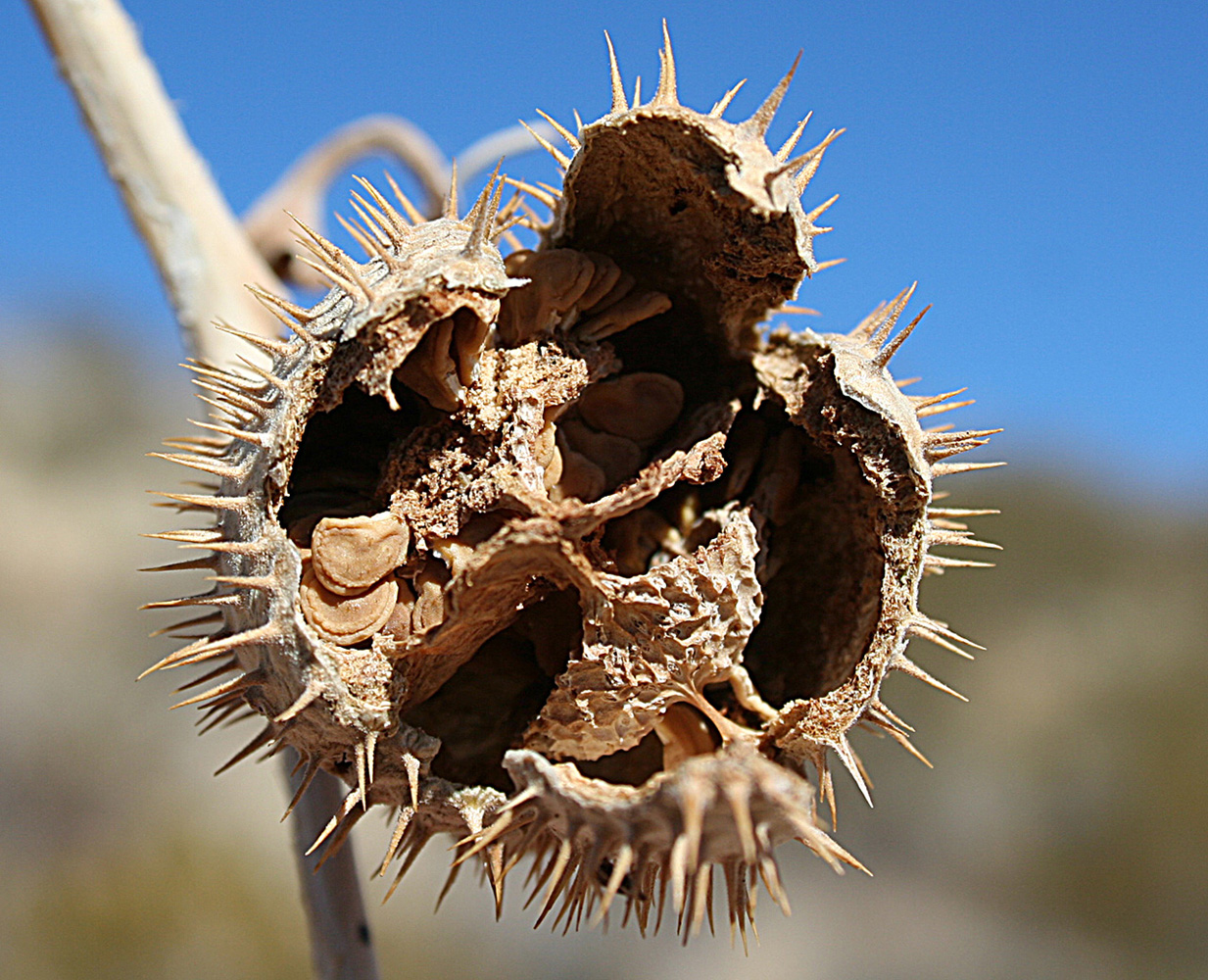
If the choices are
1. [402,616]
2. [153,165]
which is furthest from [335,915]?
[153,165]

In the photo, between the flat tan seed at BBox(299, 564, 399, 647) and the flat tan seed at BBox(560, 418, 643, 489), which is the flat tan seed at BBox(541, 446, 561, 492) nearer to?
the flat tan seed at BBox(560, 418, 643, 489)

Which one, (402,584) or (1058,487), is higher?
(1058,487)

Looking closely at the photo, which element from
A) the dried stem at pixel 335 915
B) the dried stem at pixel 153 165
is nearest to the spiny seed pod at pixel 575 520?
the dried stem at pixel 335 915

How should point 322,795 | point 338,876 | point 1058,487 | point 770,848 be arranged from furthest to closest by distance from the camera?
point 1058,487 → point 338,876 → point 322,795 → point 770,848

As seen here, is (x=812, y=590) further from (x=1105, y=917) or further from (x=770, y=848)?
(x=1105, y=917)

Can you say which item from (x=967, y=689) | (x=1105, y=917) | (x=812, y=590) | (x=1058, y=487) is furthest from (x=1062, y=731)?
(x=812, y=590)

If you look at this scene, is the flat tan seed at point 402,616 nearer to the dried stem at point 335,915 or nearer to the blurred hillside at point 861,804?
the dried stem at point 335,915
